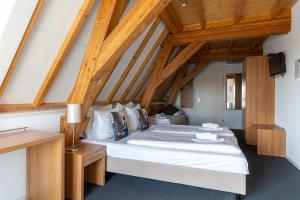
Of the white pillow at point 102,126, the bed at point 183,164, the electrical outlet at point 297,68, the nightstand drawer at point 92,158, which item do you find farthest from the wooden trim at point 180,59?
the nightstand drawer at point 92,158

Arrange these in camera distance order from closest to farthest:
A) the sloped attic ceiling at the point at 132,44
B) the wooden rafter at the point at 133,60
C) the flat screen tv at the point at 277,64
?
the sloped attic ceiling at the point at 132,44 → the wooden rafter at the point at 133,60 → the flat screen tv at the point at 277,64

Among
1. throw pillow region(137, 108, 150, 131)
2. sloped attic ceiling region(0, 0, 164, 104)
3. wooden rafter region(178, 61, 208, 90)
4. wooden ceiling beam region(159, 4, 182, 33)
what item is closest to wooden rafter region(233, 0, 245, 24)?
wooden ceiling beam region(159, 4, 182, 33)

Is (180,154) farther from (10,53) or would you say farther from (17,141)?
(10,53)

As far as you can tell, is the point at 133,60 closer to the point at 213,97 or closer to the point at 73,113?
the point at 73,113

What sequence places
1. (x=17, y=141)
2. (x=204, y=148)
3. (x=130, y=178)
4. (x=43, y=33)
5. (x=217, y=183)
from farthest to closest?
(x=130, y=178)
(x=204, y=148)
(x=217, y=183)
(x=43, y=33)
(x=17, y=141)

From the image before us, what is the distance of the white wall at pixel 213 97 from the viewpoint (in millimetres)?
7211

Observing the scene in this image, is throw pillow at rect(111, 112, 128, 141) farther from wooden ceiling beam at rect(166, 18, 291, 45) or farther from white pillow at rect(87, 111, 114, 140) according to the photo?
wooden ceiling beam at rect(166, 18, 291, 45)

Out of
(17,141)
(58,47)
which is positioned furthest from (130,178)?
(58,47)

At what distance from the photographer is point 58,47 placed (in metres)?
2.24

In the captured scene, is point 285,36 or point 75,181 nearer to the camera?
point 75,181

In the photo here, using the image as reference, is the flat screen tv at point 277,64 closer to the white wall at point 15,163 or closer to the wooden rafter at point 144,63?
the wooden rafter at point 144,63

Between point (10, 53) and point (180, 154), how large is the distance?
2085 millimetres

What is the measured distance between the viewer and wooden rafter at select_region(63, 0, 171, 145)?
2.12 metres

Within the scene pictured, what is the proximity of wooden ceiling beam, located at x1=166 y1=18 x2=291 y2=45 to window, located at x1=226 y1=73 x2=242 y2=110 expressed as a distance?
3392mm
